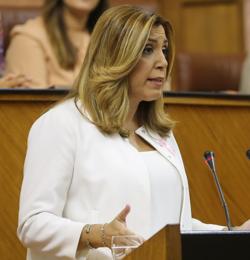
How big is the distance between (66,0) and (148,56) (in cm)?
141

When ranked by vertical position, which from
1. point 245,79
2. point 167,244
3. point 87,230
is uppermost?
point 167,244

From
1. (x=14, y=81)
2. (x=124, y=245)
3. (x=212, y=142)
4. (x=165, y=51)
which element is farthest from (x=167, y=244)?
(x=14, y=81)

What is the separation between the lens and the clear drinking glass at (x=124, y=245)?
1670 mm

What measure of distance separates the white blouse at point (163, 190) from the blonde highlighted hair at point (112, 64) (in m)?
0.09

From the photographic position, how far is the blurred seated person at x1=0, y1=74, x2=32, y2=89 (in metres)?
2.76

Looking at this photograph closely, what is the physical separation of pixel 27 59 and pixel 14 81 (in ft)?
1.56

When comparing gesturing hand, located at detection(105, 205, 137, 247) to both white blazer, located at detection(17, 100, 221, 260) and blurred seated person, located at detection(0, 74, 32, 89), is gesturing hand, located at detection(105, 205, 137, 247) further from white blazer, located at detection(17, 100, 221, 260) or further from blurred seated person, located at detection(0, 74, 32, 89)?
blurred seated person, located at detection(0, 74, 32, 89)

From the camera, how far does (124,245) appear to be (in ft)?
5.52

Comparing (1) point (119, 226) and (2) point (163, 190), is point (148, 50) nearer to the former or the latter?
(2) point (163, 190)

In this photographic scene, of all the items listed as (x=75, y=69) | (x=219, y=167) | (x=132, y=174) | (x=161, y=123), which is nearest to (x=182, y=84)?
(x=75, y=69)

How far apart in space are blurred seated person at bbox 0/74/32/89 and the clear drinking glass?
117 cm

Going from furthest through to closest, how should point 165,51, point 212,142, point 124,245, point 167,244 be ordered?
1. point 212,142
2. point 165,51
3. point 124,245
4. point 167,244

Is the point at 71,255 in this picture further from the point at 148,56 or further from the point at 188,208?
the point at 148,56

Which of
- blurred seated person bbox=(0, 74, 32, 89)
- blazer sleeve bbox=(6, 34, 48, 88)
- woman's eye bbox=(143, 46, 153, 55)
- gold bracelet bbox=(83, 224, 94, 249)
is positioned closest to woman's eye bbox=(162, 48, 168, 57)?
woman's eye bbox=(143, 46, 153, 55)
